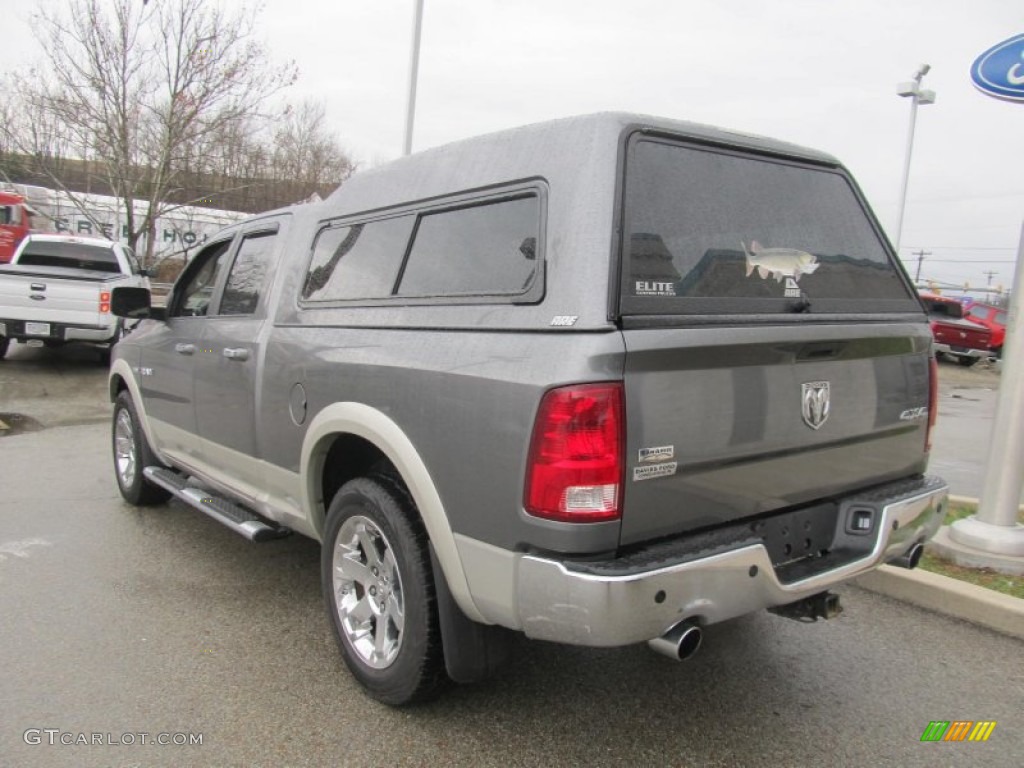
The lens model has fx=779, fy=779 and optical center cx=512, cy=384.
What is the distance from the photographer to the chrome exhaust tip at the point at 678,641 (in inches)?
89.9

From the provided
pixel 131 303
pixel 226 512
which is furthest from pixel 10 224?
pixel 226 512

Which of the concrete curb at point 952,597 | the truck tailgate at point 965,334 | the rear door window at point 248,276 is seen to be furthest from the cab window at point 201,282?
the truck tailgate at point 965,334

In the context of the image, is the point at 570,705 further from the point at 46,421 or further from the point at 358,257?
the point at 46,421

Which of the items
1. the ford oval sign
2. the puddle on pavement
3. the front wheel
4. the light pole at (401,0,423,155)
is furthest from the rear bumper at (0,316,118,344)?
the ford oval sign

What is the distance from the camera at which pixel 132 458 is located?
5.52 meters

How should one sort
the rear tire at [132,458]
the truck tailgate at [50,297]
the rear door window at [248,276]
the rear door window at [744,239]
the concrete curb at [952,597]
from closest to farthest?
the rear door window at [744,239]
the concrete curb at [952,597]
the rear door window at [248,276]
the rear tire at [132,458]
the truck tailgate at [50,297]

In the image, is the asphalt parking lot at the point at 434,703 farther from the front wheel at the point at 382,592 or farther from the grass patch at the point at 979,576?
the grass patch at the point at 979,576

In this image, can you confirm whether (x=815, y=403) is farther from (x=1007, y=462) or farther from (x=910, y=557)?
(x=1007, y=462)

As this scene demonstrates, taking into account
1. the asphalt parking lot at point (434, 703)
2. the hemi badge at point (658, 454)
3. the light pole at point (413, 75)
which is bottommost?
the asphalt parking lot at point (434, 703)

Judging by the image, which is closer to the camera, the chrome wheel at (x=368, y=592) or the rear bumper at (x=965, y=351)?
the chrome wheel at (x=368, y=592)

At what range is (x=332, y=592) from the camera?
3.27 m

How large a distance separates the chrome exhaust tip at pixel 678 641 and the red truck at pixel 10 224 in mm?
23409

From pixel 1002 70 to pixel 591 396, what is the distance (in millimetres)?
4256

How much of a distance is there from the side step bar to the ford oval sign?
16.1 ft
